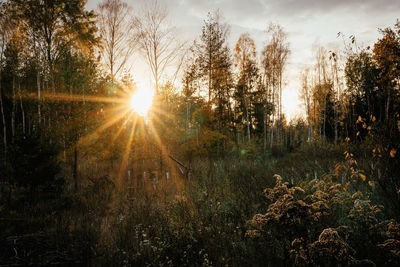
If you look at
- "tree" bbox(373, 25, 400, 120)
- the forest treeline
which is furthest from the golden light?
"tree" bbox(373, 25, 400, 120)

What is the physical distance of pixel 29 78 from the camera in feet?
54.4

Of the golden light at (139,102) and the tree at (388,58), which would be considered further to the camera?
the golden light at (139,102)

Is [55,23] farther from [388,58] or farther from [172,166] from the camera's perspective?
[388,58]

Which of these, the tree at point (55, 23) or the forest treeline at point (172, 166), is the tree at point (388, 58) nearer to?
the forest treeline at point (172, 166)

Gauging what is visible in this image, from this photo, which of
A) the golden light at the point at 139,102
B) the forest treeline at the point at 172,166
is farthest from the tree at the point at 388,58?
the golden light at the point at 139,102

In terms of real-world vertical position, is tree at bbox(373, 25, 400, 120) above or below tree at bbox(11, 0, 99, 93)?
A: below

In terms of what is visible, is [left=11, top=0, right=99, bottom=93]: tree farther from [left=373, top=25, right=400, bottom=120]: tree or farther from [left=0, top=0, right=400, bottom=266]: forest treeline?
[left=373, top=25, right=400, bottom=120]: tree

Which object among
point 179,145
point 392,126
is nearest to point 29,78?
point 179,145

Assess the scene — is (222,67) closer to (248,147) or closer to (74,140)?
(248,147)

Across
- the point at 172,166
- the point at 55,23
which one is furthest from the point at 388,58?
the point at 55,23

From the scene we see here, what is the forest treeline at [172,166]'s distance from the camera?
10.1 feet

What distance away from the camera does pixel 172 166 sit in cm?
1162

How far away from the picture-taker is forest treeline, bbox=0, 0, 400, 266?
309cm

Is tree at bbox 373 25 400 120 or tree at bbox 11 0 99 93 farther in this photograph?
tree at bbox 11 0 99 93
